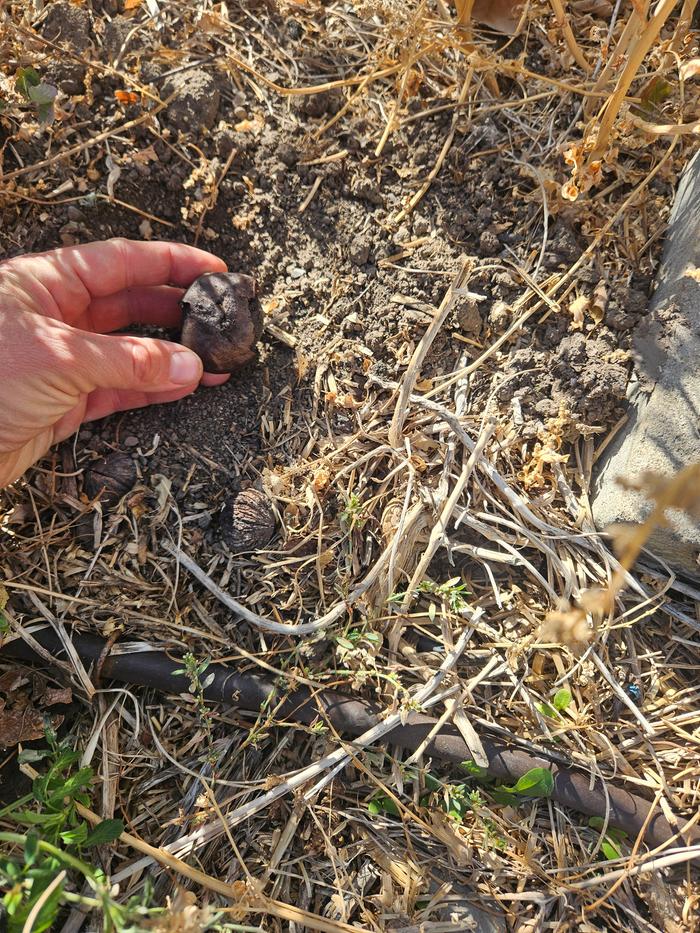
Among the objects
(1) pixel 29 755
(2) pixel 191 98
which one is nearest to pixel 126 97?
(2) pixel 191 98

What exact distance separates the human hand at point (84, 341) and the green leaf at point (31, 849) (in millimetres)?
1032

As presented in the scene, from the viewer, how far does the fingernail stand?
2.15m

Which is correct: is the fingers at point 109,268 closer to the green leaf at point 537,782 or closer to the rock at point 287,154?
the rock at point 287,154

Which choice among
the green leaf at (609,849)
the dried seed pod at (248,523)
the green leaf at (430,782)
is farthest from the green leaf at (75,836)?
the green leaf at (609,849)

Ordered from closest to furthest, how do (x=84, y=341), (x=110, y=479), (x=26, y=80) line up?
(x=84, y=341)
(x=110, y=479)
(x=26, y=80)

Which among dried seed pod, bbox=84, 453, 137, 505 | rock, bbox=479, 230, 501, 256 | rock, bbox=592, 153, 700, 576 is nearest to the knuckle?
dried seed pod, bbox=84, 453, 137, 505

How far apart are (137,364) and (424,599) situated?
3.90 feet

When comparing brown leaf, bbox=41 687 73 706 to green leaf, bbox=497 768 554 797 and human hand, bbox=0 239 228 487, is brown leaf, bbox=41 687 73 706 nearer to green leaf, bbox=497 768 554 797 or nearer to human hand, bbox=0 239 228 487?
human hand, bbox=0 239 228 487

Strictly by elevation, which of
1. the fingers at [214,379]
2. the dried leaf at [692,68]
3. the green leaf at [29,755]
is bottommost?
the green leaf at [29,755]

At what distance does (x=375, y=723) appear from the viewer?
6.68ft

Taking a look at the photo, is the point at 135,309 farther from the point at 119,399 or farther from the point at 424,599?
the point at 424,599

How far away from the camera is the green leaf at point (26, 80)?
7.54ft

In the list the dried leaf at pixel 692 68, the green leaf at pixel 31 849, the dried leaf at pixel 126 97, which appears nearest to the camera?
the green leaf at pixel 31 849

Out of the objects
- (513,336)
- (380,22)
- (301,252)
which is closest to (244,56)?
(380,22)
